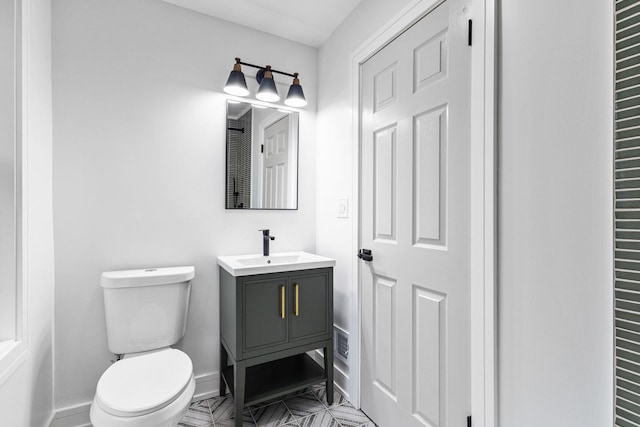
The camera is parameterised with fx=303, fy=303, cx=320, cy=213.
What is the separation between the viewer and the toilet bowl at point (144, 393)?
3.61 feet

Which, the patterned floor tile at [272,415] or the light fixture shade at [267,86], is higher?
the light fixture shade at [267,86]

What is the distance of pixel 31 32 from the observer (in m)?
1.28

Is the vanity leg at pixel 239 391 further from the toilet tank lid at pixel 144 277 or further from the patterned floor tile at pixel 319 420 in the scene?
the toilet tank lid at pixel 144 277

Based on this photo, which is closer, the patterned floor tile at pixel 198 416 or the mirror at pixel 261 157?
the patterned floor tile at pixel 198 416

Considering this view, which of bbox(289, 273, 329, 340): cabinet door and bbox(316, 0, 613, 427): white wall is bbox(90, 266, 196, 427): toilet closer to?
bbox(289, 273, 329, 340): cabinet door

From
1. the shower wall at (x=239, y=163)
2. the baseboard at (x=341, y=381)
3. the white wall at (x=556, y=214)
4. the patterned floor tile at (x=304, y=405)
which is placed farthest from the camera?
the shower wall at (x=239, y=163)

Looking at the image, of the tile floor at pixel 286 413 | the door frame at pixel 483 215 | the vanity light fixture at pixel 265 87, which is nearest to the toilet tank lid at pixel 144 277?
the tile floor at pixel 286 413

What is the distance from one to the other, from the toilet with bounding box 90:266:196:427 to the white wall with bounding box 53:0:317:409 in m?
0.18

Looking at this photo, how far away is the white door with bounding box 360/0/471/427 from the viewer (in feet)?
3.82

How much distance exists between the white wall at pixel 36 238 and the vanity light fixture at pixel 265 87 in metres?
0.86

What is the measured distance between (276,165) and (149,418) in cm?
150

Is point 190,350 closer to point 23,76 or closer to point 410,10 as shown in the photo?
point 23,76

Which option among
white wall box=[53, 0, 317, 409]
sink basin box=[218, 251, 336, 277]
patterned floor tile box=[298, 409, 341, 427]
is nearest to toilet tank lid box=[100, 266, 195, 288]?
white wall box=[53, 0, 317, 409]

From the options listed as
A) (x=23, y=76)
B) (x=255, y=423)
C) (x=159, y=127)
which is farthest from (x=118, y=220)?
(x=255, y=423)
